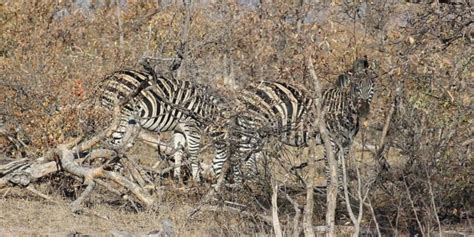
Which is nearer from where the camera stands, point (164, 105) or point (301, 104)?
point (301, 104)

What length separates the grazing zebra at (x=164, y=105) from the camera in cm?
1141

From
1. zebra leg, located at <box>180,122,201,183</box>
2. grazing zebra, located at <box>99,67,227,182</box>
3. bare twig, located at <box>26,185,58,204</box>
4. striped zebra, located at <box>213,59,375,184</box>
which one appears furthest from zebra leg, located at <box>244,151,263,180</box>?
bare twig, located at <box>26,185,58,204</box>

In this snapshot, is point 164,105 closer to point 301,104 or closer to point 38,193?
point 301,104

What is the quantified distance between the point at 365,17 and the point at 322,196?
3.18 m

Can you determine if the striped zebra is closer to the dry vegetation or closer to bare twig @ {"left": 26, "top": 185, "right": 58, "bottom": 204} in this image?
the dry vegetation

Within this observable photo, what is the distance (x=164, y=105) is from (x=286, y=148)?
13.3ft

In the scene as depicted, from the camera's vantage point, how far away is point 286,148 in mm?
8641

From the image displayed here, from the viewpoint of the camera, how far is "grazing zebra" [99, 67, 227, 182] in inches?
449

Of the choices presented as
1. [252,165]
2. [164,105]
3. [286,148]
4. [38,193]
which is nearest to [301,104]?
[252,165]

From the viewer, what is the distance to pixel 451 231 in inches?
337

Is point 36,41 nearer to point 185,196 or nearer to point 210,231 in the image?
point 185,196

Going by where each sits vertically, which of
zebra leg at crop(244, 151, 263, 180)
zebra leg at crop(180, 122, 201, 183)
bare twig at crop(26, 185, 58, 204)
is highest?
zebra leg at crop(180, 122, 201, 183)

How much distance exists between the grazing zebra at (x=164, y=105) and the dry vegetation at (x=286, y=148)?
1.28ft

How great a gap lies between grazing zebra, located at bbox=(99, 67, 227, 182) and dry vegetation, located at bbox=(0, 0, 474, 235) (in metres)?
0.39
